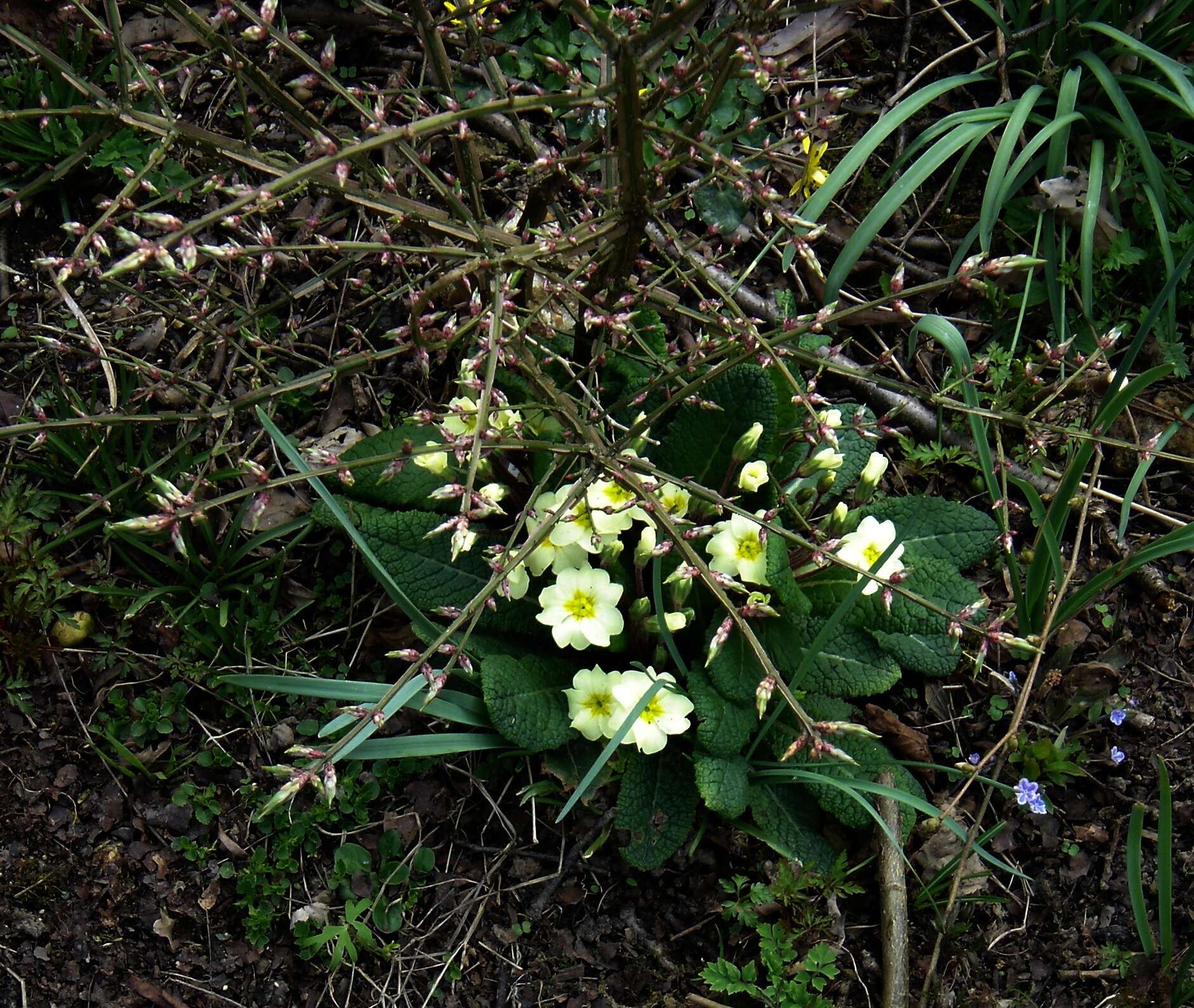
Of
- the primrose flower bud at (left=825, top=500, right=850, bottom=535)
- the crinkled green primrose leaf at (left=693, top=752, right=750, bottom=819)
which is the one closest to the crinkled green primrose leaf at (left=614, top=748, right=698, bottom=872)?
the crinkled green primrose leaf at (left=693, top=752, right=750, bottom=819)

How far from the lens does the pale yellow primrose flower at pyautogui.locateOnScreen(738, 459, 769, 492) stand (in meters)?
2.29

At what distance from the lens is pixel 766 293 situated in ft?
9.89

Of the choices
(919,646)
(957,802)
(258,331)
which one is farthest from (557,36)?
(957,802)

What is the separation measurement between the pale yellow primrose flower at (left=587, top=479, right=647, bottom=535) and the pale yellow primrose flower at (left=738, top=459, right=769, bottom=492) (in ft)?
0.79

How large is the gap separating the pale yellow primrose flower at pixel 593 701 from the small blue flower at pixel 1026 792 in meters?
0.96

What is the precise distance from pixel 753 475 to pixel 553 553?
484mm

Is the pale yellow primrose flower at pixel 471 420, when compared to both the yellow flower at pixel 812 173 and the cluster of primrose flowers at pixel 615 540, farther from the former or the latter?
the yellow flower at pixel 812 173

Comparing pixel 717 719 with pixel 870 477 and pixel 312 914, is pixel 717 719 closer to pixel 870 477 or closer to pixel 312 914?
pixel 870 477

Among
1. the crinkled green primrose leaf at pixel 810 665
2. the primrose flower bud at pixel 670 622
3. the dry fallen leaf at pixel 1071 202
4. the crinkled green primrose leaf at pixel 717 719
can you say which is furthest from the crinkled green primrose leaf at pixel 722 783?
the dry fallen leaf at pixel 1071 202

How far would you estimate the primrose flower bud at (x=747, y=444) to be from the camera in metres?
2.28

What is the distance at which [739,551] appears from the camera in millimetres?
2242

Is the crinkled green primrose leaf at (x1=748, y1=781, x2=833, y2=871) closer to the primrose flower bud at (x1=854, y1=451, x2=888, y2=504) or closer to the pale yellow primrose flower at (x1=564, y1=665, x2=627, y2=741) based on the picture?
the pale yellow primrose flower at (x1=564, y1=665, x2=627, y2=741)

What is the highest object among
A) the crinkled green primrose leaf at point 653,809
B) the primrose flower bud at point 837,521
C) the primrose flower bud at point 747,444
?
the primrose flower bud at point 747,444

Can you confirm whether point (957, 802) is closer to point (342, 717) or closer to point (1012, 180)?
point (342, 717)
